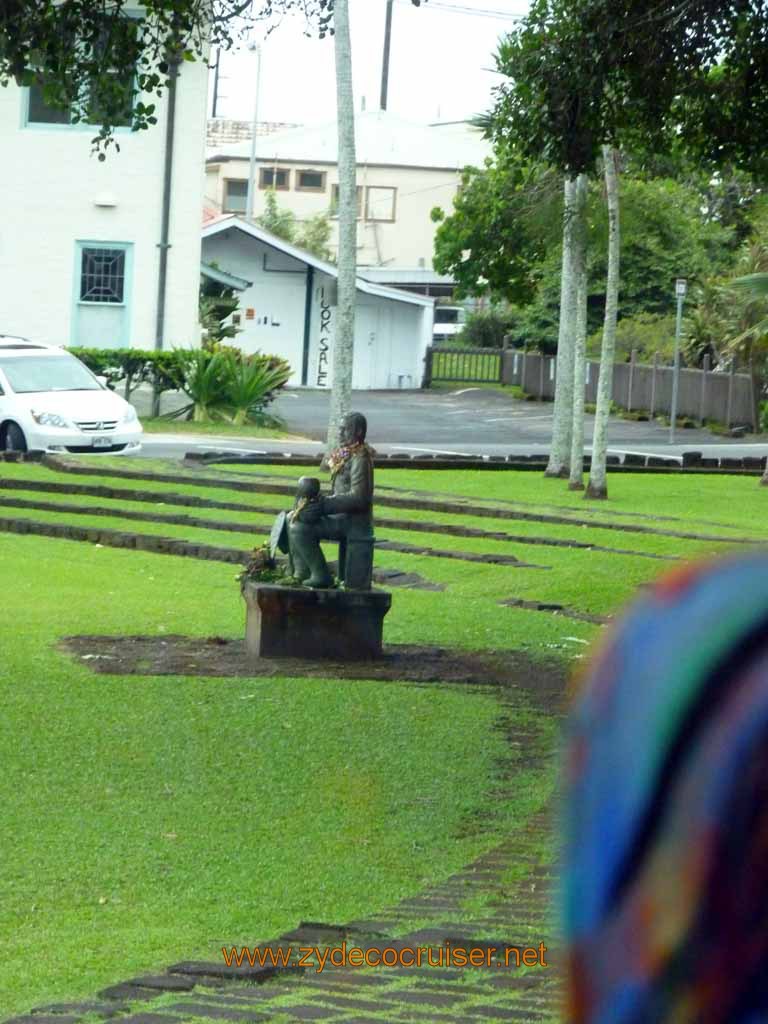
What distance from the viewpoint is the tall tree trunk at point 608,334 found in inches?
864

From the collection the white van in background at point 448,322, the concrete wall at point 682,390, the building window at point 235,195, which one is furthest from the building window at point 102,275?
the building window at point 235,195

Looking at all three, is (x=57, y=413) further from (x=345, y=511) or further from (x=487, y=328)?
(x=487, y=328)

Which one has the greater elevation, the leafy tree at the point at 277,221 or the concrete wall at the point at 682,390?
the leafy tree at the point at 277,221

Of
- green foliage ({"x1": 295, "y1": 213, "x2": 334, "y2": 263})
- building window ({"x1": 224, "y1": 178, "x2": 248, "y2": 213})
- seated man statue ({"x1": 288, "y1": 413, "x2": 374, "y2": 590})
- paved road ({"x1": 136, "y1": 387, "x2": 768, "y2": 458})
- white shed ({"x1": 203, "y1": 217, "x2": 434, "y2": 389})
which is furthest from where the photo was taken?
building window ({"x1": 224, "y1": 178, "x2": 248, "y2": 213})

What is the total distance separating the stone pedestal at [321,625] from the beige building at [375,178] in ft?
214

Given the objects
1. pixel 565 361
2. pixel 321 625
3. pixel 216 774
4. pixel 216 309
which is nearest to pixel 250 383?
pixel 216 309

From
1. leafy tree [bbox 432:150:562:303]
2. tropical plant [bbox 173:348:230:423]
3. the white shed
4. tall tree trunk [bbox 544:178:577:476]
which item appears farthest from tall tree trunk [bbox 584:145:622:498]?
the white shed

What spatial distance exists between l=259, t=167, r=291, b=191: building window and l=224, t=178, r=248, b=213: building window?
1342 millimetres

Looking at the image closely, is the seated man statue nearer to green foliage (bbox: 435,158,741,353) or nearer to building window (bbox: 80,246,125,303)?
green foliage (bbox: 435,158,741,353)

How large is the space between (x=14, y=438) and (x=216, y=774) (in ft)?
61.4

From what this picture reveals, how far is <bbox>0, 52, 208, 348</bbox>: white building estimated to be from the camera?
3681 cm

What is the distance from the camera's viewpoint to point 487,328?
6400 cm

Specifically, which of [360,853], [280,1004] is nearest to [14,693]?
[360,853]

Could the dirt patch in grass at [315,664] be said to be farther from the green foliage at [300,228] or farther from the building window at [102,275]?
the green foliage at [300,228]
